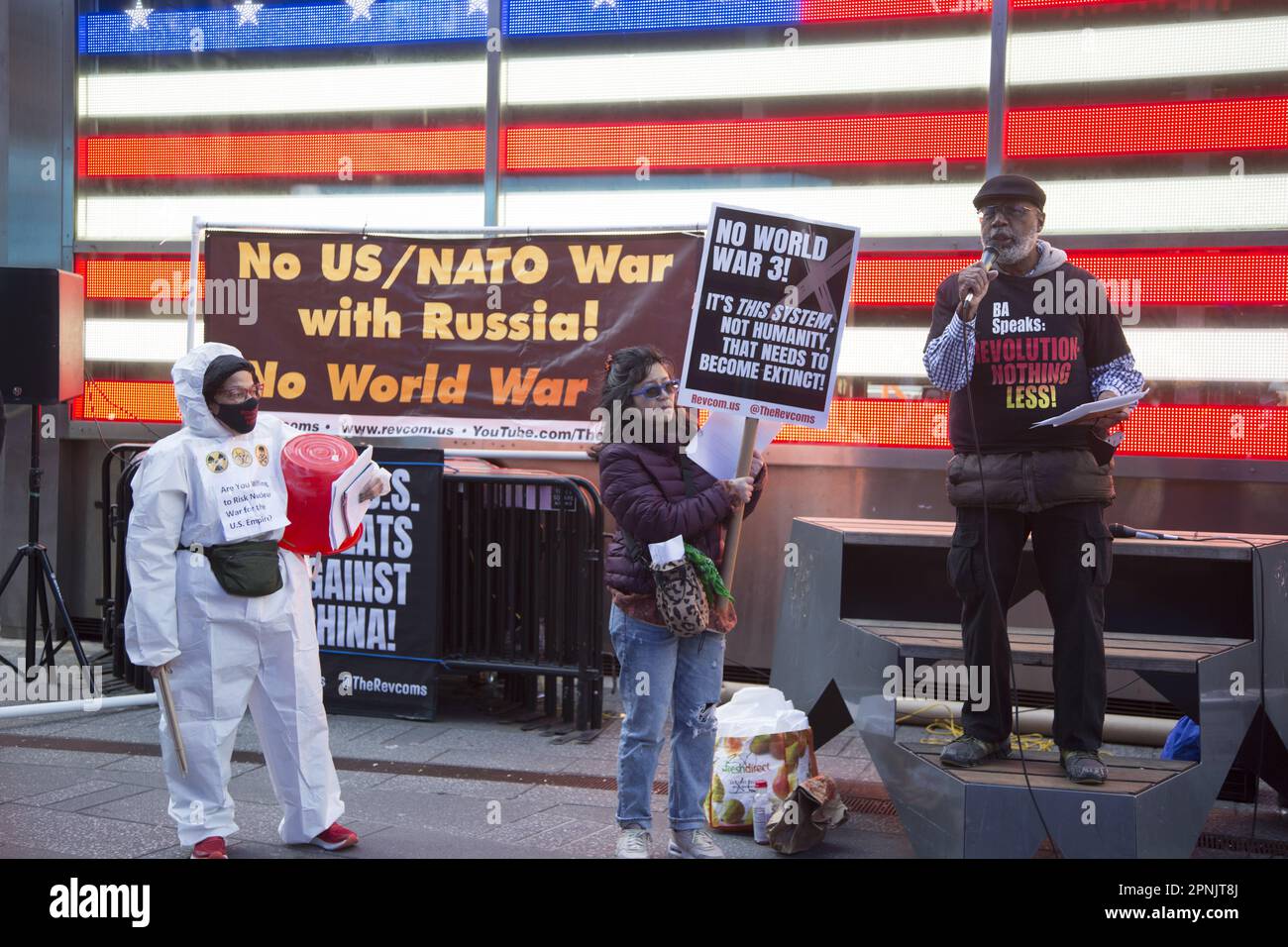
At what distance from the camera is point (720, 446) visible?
16.9ft

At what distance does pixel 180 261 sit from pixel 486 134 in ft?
8.29

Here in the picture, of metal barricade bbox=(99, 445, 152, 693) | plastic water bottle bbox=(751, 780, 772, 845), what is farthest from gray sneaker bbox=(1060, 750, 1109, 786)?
metal barricade bbox=(99, 445, 152, 693)

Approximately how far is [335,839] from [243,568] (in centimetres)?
118

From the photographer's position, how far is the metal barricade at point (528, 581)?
296 inches

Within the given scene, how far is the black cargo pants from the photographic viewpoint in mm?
4895

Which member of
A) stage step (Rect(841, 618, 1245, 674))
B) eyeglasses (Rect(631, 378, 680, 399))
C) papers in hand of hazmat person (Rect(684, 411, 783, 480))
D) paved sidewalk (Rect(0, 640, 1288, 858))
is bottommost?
paved sidewalk (Rect(0, 640, 1288, 858))

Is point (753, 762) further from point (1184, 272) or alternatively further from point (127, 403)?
point (127, 403)

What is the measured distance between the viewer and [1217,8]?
7.80 metres

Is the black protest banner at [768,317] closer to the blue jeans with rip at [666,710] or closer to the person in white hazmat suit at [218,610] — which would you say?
the blue jeans with rip at [666,710]

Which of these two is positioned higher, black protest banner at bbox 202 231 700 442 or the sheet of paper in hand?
black protest banner at bbox 202 231 700 442

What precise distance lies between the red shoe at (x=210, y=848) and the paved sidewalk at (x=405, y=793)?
5.6 inches

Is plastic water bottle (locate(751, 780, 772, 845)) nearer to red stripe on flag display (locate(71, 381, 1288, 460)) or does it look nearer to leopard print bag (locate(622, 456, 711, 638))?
leopard print bag (locate(622, 456, 711, 638))

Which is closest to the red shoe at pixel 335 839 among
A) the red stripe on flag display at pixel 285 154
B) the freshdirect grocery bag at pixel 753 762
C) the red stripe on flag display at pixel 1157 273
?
the freshdirect grocery bag at pixel 753 762
